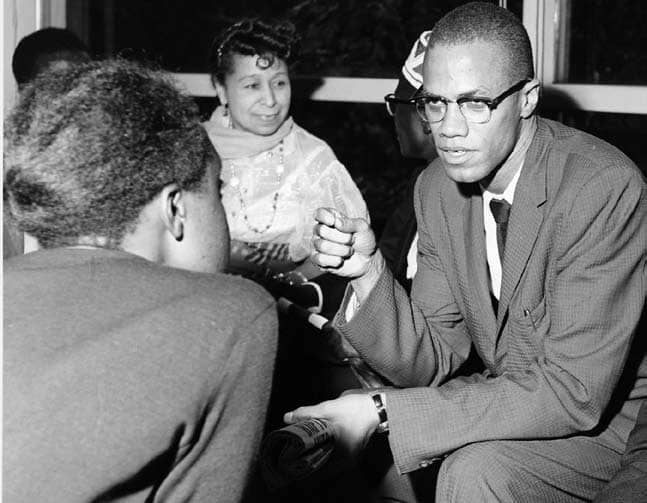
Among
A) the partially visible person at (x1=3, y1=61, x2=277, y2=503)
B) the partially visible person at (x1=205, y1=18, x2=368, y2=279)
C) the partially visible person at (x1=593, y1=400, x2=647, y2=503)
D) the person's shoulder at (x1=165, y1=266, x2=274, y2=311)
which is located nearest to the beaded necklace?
the partially visible person at (x1=205, y1=18, x2=368, y2=279)

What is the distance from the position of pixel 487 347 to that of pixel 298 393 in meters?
0.64

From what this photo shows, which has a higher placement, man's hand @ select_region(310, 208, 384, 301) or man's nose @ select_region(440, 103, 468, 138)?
man's nose @ select_region(440, 103, 468, 138)

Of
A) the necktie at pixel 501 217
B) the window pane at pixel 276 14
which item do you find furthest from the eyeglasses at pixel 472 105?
the window pane at pixel 276 14

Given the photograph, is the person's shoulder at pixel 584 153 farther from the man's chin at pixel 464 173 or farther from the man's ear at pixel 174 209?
the man's ear at pixel 174 209

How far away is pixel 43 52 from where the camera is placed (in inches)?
139

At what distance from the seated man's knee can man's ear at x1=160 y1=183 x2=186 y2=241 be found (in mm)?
762

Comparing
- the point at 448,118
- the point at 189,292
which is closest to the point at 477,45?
the point at 448,118

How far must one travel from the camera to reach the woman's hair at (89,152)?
129cm

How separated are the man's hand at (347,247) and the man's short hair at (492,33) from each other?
1.51 ft

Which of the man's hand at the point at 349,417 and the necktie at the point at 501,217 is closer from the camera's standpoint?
the man's hand at the point at 349,417

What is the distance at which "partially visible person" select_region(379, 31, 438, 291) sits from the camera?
2752 millimetres

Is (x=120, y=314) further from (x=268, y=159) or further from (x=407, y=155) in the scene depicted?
(x=268, y=159)

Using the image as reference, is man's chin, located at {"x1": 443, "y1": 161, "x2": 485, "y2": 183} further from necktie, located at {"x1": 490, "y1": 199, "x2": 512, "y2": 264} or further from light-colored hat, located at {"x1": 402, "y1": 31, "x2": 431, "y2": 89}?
light-colored hat, located at {"x1": 402, "y1": 31, "x2": 431, "y2": 89}

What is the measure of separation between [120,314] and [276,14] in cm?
329
